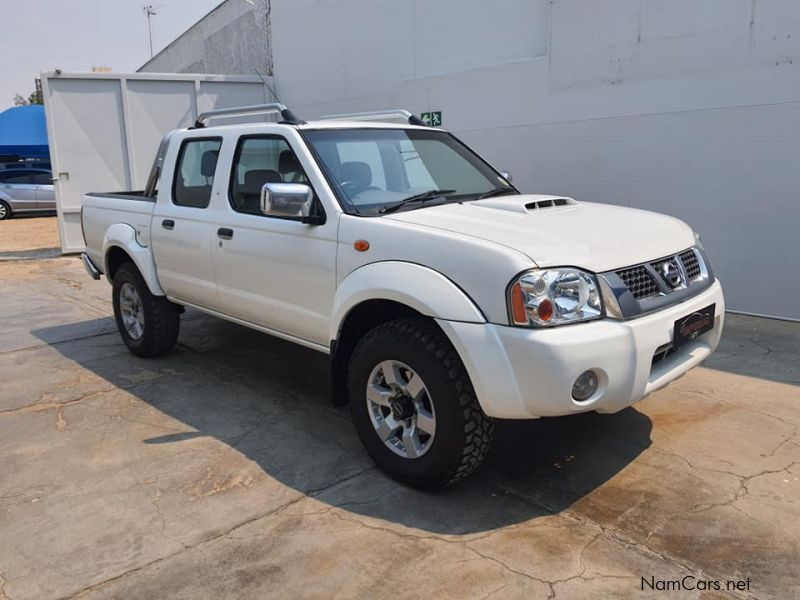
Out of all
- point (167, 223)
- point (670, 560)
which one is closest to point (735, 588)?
point (670, 560)

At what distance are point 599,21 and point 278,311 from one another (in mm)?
5510

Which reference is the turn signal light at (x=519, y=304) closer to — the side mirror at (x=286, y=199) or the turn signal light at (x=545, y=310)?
the turn signal light at (x=545, y=310)

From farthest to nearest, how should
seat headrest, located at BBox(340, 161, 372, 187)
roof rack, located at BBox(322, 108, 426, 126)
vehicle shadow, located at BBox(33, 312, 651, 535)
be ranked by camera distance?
1. roof rack, located at BBox(322, 108, 426, 126)
2. seat headrest, located at BBox(340, 161, 372, 187)
3. vehicle shadow, located at BBox(33, 312, 651, 535)

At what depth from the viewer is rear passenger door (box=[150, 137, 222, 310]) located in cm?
491

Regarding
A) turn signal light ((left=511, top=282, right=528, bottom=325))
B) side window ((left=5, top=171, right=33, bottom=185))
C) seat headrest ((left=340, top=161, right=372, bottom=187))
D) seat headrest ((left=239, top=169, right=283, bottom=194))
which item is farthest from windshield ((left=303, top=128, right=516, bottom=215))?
side window ((left=5, top=171, right=33, bottom=185))

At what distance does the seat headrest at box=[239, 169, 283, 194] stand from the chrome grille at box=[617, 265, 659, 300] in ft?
7.39

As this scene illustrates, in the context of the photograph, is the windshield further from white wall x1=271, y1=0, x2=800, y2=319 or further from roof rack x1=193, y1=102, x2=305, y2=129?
white wall x1=271, y1=0, x2=800, y2=319

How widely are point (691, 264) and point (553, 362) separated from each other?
1455mm

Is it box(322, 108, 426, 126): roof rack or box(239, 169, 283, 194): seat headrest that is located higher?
box(322, 108, 426, 126): roof rack

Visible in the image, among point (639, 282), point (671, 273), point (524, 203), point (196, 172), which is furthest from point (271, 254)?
point (671, 273)

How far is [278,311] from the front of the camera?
435 centimetres

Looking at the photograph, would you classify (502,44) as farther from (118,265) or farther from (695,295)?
(695,295)

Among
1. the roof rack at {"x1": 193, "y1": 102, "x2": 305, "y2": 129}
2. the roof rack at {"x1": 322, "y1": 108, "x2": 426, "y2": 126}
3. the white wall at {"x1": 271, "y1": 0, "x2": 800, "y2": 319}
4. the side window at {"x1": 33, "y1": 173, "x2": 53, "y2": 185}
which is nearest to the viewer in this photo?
the roof rack at {"x1": 193, "y1": 102, "x2": 305, "y2": 129}

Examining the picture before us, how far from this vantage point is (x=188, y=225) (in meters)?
5.04
